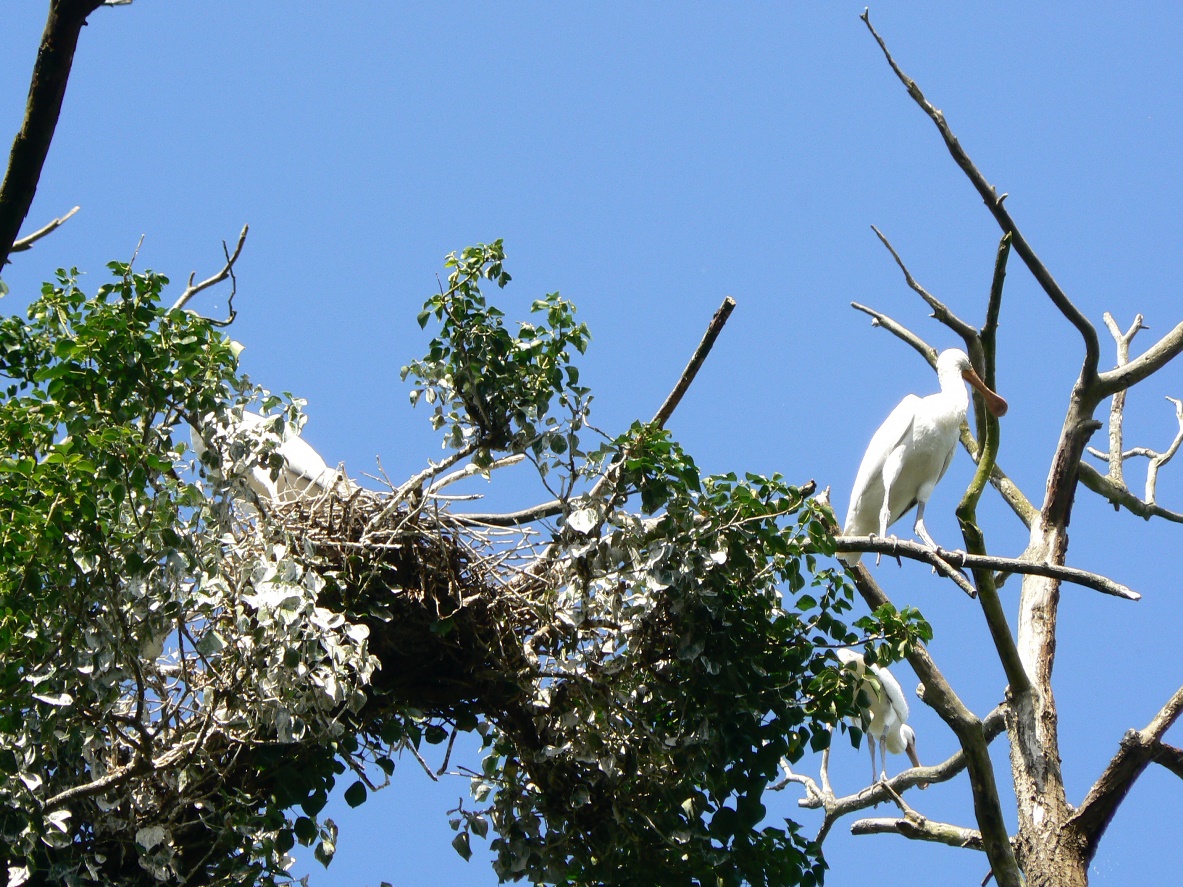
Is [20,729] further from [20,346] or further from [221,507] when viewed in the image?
[20,346]

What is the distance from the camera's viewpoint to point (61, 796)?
337 centimetres

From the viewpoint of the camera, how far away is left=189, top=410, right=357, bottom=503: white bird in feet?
12.5

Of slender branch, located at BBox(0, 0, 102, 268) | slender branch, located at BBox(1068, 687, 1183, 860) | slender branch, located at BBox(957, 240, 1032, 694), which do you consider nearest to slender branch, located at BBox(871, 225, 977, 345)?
slender branch, located at BBox(957, 240, 1032, 694)

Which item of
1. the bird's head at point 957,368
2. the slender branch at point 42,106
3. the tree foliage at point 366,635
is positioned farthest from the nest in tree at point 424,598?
the bird's head at point 957,368

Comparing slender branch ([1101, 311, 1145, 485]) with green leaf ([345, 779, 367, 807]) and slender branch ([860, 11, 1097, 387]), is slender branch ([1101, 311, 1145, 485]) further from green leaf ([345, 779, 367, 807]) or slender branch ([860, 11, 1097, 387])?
green leaf ([345, 779, 367, 807])

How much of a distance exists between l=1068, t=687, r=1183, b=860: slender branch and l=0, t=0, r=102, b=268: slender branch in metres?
5.30

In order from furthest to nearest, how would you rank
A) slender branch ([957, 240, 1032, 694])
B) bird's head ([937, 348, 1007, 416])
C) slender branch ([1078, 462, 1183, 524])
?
bird's head ([937, 348, 1007, 416]), slender branch ([1078, 462, 1183, 524]), slender branch ([957, 240, 1032, 694])

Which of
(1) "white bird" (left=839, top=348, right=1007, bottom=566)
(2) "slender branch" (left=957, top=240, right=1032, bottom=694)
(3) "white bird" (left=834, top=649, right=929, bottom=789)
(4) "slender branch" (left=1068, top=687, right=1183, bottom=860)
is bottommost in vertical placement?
(4) "slender branch" (left=1068, top=687, right=1183, bottom=860)

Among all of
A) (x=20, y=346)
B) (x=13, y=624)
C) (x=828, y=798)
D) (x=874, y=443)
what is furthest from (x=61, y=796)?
(x=874, y=443)

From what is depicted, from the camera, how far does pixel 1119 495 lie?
7730 mm

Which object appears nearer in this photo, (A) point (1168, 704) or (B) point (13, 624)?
(B) point (13, 624)

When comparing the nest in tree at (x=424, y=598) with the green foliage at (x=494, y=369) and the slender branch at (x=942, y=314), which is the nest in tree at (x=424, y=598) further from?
the slender branch at (x=942, y=314)

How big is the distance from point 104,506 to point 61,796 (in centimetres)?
75

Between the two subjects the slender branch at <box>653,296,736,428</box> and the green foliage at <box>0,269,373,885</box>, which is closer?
the green foliage at <box>0,269,373,885</box>
